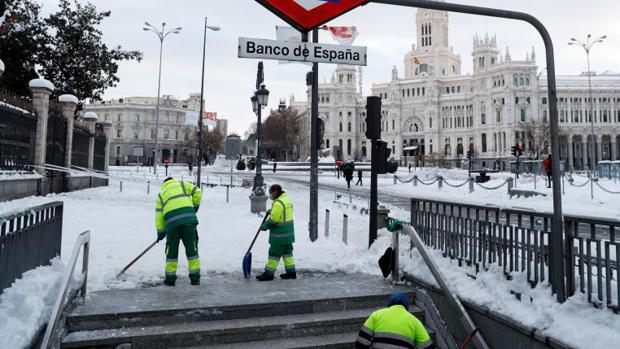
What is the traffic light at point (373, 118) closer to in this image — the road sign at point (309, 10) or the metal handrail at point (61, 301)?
the road sign at point (309, 10)

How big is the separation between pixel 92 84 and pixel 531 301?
27575mm

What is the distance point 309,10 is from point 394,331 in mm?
3316

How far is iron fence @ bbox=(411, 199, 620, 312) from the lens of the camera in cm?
394

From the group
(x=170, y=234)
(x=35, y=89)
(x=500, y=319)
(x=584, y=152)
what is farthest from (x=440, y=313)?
(x=584, y=152)

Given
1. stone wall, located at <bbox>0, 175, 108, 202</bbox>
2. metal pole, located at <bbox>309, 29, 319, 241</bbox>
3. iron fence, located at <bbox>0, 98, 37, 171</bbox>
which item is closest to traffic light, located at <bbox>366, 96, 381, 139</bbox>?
metal pole, located at <bbox>309, 29, 319, 241</bbox>

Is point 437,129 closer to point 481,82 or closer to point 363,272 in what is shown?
point 481,82

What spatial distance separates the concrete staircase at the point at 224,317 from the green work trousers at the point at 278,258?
0.58 metres

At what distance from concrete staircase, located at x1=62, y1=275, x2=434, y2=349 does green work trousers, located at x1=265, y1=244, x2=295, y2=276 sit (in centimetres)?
58

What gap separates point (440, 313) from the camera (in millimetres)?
5402

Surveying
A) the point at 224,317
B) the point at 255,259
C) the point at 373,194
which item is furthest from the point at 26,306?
the point at 373,194

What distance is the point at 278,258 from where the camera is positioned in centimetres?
655

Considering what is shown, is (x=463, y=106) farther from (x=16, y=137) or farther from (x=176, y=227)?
(x=176, y=227)

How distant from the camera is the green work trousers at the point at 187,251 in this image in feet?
19.8

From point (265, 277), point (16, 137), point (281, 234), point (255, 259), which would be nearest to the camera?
point (265, 277)
